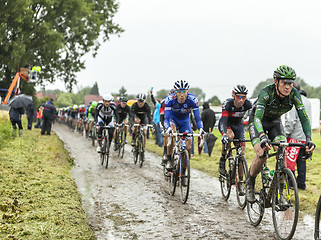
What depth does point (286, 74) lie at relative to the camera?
16.8ft

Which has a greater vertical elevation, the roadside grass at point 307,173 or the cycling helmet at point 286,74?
the cycling helmet at point 286,74

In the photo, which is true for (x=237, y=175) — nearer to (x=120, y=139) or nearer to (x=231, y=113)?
(x=231, y=113)

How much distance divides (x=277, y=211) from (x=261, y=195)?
520 millimetres

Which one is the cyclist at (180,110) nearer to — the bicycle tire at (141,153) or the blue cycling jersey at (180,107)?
the blue cycling jersey at (180,107)

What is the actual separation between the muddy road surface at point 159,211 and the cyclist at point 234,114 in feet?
3.90

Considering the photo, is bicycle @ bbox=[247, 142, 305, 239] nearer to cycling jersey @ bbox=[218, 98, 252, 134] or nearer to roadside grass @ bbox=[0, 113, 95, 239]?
cycling jersey @ bbox=[218, 98, 252, 134]

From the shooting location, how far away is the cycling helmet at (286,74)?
5117 mm

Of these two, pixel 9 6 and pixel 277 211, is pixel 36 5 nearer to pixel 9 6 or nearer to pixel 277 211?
pixel 9 6

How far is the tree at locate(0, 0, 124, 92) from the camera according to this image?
27.2 m

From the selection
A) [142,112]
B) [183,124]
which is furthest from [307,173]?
[142,112]

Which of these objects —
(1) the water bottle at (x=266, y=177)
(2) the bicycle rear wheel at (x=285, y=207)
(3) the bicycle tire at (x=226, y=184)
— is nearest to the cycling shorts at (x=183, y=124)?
(3) the bicycle tire at (x=226, y=184)

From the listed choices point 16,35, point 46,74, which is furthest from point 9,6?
point 46,74

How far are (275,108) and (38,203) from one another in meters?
3.84

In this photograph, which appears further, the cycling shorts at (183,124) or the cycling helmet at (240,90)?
the cycling shorts at (183,124)
